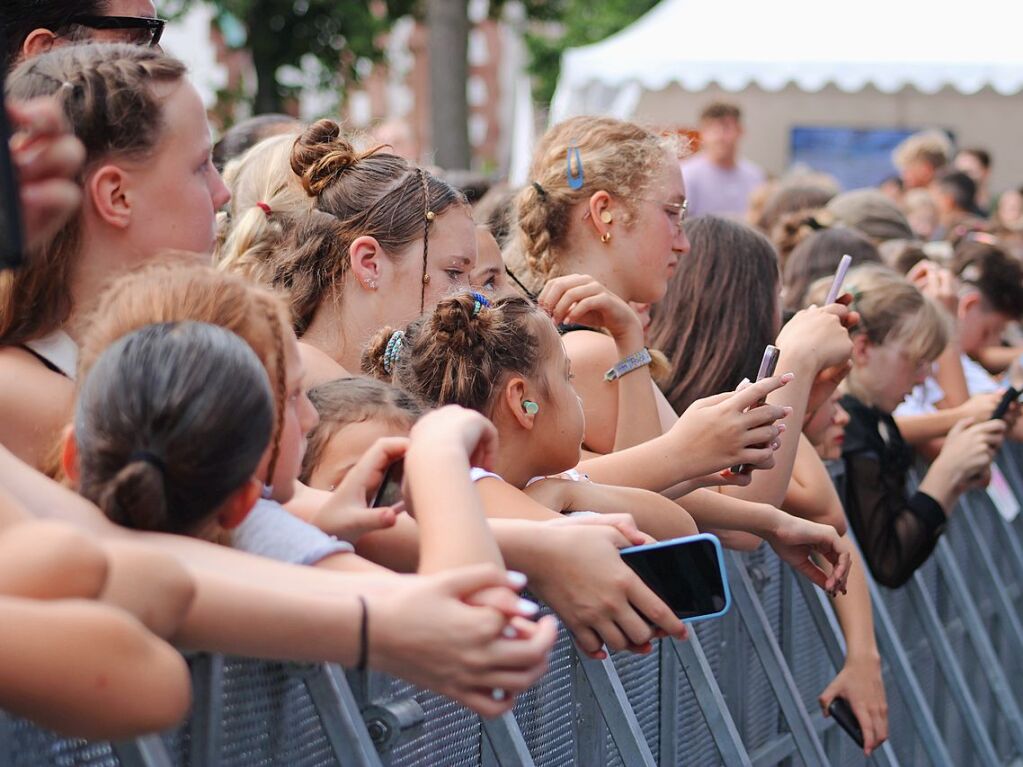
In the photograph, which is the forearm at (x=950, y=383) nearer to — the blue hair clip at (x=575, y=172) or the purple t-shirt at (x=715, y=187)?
the blue hair clip at (x=575, y=172)

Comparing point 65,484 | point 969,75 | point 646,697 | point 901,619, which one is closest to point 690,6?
point 969,75

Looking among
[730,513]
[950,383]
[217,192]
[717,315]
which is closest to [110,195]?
[217,192]

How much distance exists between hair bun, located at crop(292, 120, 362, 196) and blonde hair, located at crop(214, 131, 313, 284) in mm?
40

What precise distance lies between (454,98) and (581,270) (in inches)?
537

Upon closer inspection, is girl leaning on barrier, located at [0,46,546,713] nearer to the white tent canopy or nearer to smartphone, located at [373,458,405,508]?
smartphone, located at [373,458,405,508]

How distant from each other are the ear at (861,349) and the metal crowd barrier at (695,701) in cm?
71

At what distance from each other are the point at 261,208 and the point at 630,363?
96cm

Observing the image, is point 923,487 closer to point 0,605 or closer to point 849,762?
point 849,762

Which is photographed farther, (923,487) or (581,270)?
(923,487)

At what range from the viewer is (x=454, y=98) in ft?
57.6

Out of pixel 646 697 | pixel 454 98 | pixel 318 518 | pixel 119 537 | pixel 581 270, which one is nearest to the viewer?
pixel 119 537

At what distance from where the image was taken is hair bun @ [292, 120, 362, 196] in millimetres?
3703

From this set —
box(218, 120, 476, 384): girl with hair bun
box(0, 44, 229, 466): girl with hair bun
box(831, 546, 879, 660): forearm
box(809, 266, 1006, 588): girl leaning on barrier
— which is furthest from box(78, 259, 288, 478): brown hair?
box(809, 266, 1006, 588): girl leaning on barrier

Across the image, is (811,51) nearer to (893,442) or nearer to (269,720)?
(893,442)
